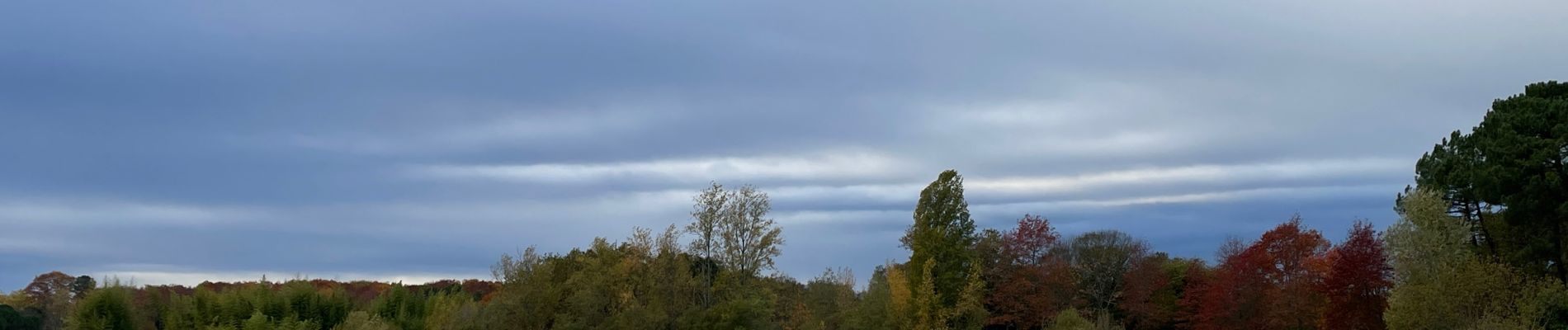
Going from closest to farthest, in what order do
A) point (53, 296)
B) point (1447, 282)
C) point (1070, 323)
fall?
point (1447, 282) < point (1070, 323) < point (53, 296)

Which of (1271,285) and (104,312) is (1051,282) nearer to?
(1271,285)

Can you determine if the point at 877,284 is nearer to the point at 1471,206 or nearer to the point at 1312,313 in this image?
the point at 1312,313

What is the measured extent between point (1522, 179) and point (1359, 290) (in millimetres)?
11257

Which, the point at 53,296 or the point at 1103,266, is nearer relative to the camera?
the point at 1103,266

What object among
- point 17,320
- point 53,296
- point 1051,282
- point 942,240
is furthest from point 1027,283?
point 53,296

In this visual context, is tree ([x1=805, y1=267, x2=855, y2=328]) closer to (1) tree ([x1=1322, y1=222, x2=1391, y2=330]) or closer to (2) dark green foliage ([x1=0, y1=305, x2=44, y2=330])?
(1) tree ([x1=1322, y1=222, x2=1391, y2=330])

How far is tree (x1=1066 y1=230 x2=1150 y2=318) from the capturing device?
7862 cm

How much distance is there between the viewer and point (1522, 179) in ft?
178

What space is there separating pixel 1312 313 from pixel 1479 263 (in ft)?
40.9

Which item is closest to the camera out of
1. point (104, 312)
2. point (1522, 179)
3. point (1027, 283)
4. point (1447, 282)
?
point (1447, 282)

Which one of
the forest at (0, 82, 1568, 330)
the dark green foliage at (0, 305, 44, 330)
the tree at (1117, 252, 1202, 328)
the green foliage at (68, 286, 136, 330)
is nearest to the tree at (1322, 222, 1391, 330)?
the forest at (0, 82, 1568, 330)

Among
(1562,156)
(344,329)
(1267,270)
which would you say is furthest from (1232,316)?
(344,329)

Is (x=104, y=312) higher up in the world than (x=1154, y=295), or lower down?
higher up

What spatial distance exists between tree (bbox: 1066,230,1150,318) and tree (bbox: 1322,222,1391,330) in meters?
16.3
